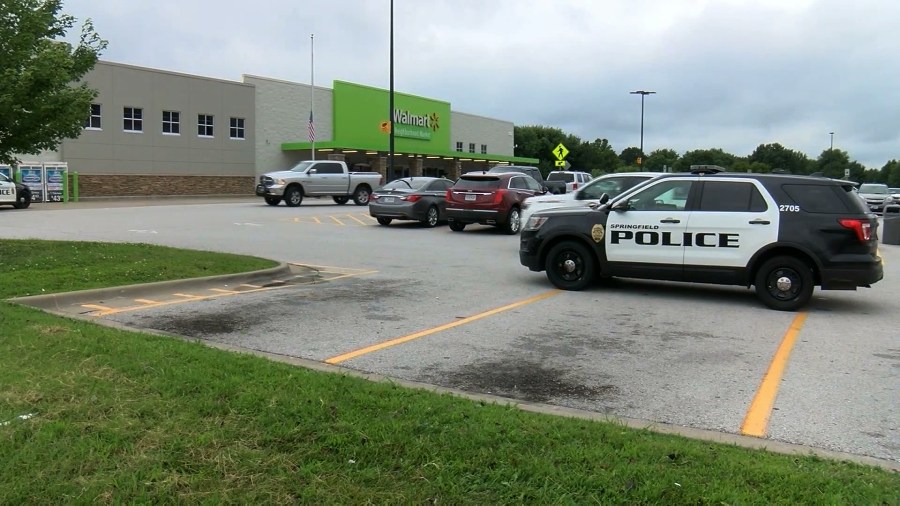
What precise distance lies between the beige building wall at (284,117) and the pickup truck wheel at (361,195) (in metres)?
15.0

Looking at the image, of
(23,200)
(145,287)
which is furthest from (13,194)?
(145,287)

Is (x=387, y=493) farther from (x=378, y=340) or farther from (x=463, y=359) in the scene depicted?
(x=378, y=340)

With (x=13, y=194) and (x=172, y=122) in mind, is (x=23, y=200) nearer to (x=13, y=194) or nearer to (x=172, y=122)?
(x=13, y=194)

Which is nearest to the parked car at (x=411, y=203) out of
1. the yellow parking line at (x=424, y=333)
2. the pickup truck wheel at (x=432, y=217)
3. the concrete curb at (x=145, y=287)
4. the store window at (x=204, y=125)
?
the pickup truck wheel at (x=432, y=217)

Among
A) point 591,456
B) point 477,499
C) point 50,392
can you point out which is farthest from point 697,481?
point 50,392

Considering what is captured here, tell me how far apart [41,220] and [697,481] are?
2209cm

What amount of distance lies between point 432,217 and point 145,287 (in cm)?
1303

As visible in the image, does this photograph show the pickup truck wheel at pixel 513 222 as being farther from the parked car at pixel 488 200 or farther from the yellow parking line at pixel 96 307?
the yellow parking line at pixel 96 307

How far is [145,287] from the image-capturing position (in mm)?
9406

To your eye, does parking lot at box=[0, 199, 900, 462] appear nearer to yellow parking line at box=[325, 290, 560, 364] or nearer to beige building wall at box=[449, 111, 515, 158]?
yellow parking line at box=[325, 290, 560, 364]

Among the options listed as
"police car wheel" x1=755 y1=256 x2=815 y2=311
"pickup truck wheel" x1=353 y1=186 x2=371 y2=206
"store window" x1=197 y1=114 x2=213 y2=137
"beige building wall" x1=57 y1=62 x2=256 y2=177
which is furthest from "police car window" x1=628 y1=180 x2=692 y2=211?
"store window" x1=197 y1=114 x2=213 y2=137

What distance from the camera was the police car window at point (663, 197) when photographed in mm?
9914

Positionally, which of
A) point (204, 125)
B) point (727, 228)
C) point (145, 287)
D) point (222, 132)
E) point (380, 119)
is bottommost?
point (145, 287)

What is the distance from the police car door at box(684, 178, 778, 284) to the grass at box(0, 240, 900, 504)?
5.88 m
